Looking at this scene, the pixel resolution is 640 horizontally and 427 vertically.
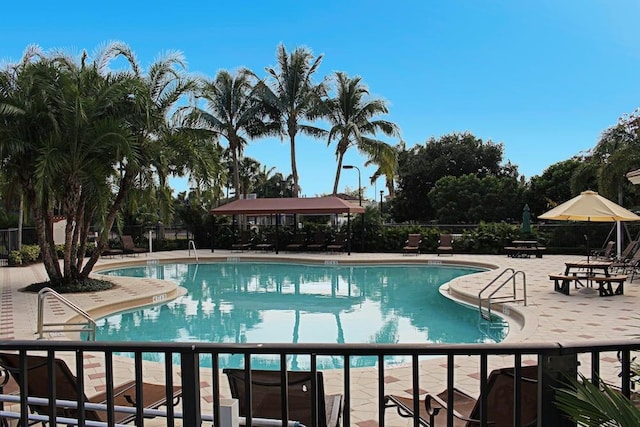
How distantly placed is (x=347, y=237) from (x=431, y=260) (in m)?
4.73

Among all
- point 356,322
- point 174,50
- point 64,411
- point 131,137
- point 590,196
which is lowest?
point 356,322

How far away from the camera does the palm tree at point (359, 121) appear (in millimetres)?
26125

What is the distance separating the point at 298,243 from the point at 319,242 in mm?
1031

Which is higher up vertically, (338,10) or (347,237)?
(338,10)

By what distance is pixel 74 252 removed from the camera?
1215 centimetres

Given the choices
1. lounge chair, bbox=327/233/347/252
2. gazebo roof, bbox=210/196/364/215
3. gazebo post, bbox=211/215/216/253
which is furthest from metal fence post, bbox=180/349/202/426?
gazebo post, bbox=211/215/216/253

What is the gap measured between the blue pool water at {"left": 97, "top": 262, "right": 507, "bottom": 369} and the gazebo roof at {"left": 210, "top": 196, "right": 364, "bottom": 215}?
410 cm

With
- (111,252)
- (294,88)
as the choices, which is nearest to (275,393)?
(111,252)

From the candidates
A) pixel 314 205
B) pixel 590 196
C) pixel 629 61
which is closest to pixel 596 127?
pixel 629 61

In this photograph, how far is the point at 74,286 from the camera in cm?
1173

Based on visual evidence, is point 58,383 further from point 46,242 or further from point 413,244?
point 413,244

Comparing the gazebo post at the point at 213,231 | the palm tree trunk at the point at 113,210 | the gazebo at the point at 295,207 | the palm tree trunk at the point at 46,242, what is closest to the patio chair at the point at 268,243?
the gazebo at the point at 295,207

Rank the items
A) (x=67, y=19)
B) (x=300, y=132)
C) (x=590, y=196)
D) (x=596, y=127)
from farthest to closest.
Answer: (x=596, y=127)
(x=300, y=132)
(x=67, y=19)
(x=590, y=196)

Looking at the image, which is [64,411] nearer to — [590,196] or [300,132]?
[590,196]
